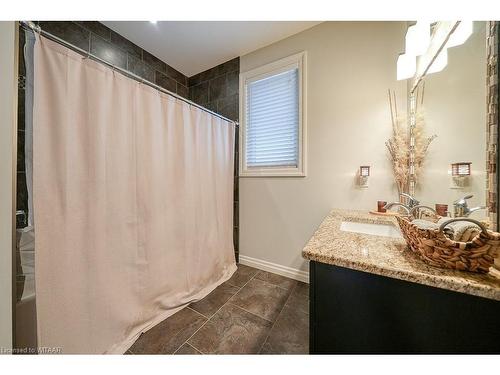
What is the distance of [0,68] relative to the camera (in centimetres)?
70

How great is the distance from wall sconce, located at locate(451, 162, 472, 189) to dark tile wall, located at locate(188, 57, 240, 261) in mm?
1666

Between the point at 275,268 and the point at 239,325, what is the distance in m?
0.73

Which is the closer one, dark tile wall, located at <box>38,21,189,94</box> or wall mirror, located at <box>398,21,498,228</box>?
wall mirror, located at <box>398,21,498,228</box>

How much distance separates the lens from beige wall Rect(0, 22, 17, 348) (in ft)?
2.29

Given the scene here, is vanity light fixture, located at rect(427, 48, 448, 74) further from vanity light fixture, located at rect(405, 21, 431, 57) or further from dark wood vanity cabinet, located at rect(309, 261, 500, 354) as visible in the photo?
dark wood vanity cabinet, located at rect(309, 261, 500, 354)

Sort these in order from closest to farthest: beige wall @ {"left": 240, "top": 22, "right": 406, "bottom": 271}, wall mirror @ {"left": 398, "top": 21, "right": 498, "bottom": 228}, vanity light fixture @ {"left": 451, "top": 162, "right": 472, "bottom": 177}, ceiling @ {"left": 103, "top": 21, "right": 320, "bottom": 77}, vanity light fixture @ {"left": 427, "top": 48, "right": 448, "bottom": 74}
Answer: wall mirror @ {"left": 398, "top": 21, "right": 498, "bottom": 228}, vanity light fixture @ {"left": 451, "top": 162, "right": 472, "bottom": 177}, vanity light fixture @ {"left": 427, "top": 48, "right": 448, "bottom": 74}, beige wall @ {"left": 240, "top": 22, "right": 406, "bottom": 271}, ceiling @ {"left": 103, "top": 21, "right": 320, "bottom": 77}

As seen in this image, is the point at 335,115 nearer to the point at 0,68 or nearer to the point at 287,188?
the point at 287,188

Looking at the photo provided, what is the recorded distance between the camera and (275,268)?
184 cm

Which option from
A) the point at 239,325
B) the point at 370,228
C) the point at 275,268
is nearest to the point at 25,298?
the point at 239,325

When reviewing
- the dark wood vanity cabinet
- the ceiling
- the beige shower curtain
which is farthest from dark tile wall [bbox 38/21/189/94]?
the dark wood vanity cabinet

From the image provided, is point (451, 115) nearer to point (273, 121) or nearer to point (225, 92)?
point (273, 121)

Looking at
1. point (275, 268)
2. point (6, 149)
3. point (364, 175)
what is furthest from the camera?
point (275, 268)

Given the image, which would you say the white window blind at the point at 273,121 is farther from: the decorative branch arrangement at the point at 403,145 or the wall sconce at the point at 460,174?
the wall sconce at the point at 460,174

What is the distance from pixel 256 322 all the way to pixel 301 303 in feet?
1.34
